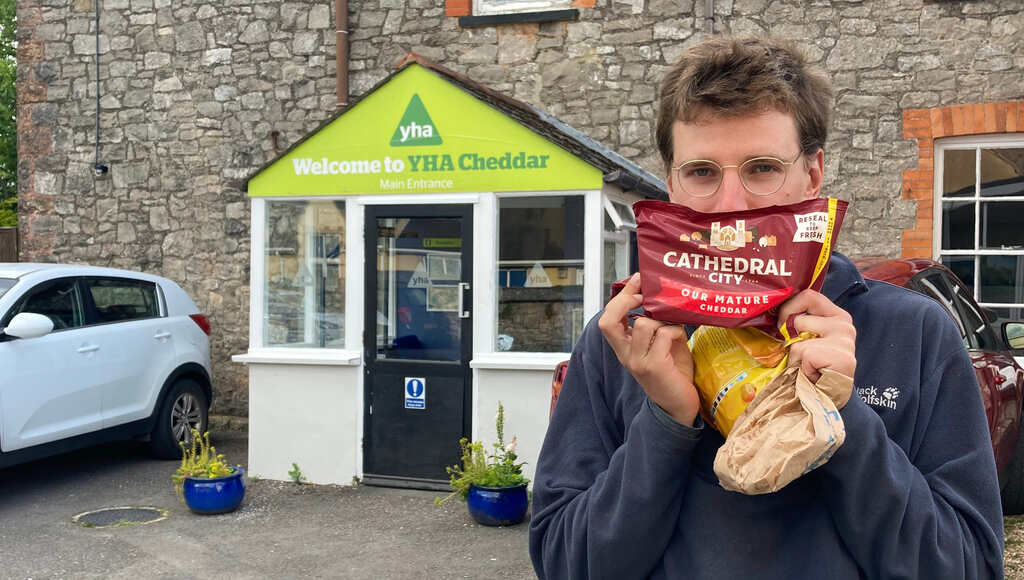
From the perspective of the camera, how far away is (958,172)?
28.5 feet

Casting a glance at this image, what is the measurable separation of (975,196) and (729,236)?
8267 mm

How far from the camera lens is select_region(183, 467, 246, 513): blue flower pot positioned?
6598mm

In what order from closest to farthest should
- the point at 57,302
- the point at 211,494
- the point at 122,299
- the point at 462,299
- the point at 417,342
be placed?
the point at 211,494, the point at 462,299, the point at 417,342, the point at 57,302, the point at 122,299

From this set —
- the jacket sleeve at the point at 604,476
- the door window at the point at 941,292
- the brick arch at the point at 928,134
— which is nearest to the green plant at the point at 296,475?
the door window at the point at 941,292

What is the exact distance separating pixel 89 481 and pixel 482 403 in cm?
346

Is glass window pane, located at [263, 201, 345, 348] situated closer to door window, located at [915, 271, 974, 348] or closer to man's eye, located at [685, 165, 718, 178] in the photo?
door window, located at [915, 271, 974, 348]

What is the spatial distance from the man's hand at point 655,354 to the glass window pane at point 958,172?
8.29 meters

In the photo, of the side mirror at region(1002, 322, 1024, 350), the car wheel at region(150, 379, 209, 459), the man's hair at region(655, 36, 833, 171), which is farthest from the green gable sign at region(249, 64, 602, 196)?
the man's hair at region(655, 36, 833, 171)

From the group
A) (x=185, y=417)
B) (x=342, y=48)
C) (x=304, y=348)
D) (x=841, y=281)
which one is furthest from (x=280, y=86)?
(x=841, y=281)

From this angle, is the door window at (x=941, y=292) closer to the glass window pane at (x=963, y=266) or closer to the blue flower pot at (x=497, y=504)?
the blue flower pot at (x=497, y=504)

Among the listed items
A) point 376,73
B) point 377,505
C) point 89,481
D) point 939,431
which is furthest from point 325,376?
point 939,431

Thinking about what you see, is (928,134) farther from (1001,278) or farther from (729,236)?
(729,236)

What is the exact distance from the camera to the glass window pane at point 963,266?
868 centimetres

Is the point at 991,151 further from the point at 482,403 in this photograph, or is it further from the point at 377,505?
the point at 377,505
